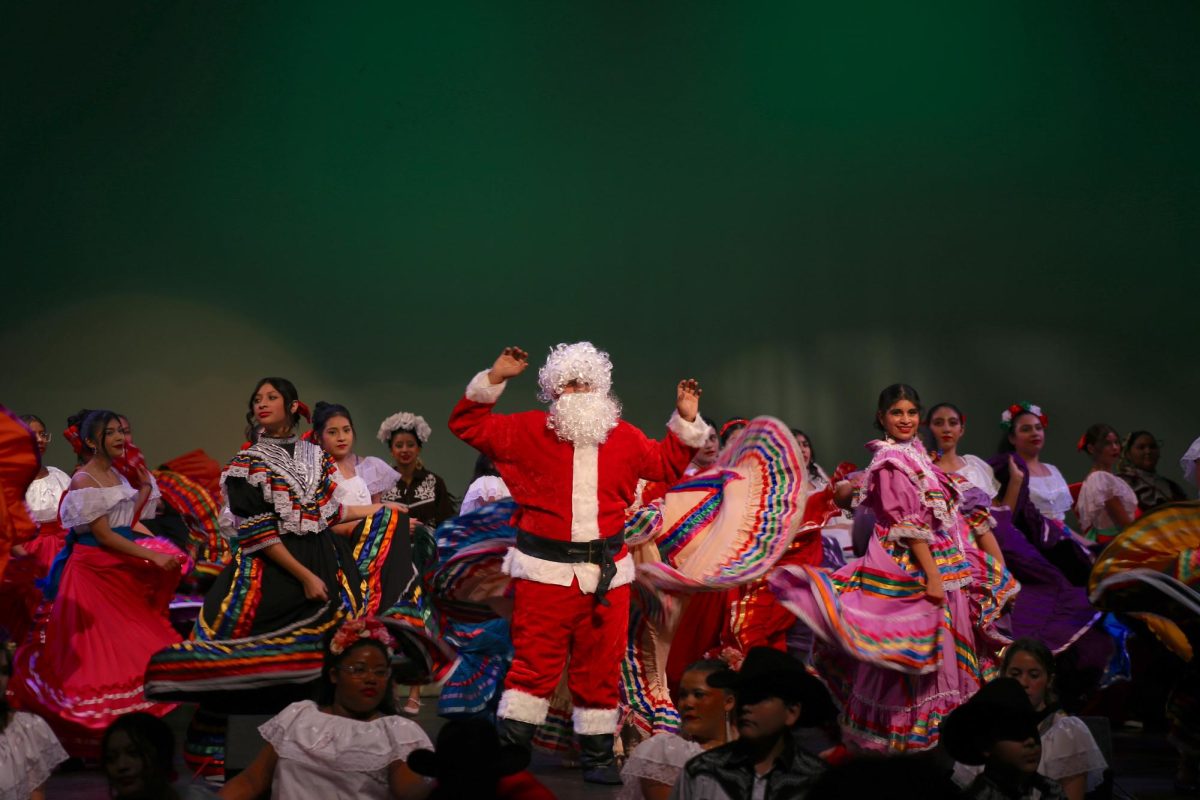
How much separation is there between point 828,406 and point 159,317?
180 inches

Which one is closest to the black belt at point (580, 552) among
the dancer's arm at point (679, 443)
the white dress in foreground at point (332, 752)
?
the dancer's arm at point (679, 443)

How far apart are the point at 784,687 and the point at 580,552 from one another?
190 cm

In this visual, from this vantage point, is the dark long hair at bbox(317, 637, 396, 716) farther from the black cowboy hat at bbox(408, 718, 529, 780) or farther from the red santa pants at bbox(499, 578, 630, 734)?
the red santa pants at bbox(499, 578, 630, 734)

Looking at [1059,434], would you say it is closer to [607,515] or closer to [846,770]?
[607,515]

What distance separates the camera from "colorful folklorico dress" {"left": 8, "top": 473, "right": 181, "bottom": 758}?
5195mm

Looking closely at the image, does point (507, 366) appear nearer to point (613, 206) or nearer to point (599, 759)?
point (599, 759)

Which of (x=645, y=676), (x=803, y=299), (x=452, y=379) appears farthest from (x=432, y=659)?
(x=803, y=299)

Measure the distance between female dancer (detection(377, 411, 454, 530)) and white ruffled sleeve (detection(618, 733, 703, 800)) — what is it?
390cm

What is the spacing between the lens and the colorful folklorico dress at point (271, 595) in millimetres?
4402

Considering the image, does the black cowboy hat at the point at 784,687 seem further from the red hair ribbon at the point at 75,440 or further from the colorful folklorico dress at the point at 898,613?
the red hair ribbon at the point at 75,440

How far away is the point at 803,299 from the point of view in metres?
9.41

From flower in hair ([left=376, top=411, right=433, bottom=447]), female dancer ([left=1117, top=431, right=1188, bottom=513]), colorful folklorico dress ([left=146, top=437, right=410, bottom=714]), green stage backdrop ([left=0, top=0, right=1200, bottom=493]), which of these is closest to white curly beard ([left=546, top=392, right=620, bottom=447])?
colorful folklorico dress ([left=146, top=437, right=410, bottom=714])

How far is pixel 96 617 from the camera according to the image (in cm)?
535

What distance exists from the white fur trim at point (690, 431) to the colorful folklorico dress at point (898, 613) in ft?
2.02
